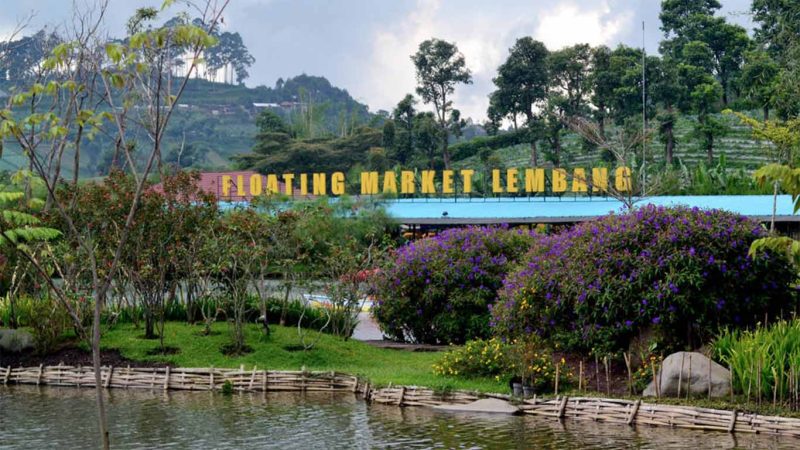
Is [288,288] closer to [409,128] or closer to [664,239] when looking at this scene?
[664,239]

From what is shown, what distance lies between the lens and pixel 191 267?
2106 centimetres

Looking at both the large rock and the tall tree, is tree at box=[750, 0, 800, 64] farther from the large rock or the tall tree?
the large rock

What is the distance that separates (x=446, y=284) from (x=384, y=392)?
235 inches

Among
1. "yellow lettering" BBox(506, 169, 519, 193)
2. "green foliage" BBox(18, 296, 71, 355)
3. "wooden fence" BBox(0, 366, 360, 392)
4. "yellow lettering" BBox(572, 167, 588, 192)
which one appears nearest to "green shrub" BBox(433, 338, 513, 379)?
"wooden fence" BBox(0, 366, 360, 392)

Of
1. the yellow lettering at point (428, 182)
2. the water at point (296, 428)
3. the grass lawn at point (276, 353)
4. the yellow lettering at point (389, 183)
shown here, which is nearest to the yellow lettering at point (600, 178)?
the yellow lettering at point (428, 182)

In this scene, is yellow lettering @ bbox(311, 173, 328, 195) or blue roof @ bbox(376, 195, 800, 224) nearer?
blue roof @ bbox(376, 195, 800, 224)

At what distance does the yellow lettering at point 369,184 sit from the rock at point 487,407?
4212 cm

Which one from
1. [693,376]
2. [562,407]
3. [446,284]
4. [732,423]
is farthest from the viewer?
[446,284]

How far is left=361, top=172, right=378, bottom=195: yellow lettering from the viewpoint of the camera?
58.0 meters

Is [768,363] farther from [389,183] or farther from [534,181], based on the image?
[389,183]

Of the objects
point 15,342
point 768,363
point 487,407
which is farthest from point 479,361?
point 15,342

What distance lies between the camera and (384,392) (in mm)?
16734

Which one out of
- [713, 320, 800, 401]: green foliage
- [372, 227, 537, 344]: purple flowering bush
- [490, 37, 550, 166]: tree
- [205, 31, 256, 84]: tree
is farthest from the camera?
[205, 31, 256, 84]: tree

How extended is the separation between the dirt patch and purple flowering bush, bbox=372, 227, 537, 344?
566cm
